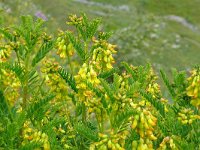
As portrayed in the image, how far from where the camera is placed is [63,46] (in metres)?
3.89

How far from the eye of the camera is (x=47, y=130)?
327 cm

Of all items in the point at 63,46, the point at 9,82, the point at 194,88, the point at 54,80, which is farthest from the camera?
the point at 9,82

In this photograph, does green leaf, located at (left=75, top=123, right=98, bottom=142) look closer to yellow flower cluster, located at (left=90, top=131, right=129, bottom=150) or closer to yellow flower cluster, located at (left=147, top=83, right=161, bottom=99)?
yellow flower cluster, located at (left=90, top=131, right=129, bottom=150)

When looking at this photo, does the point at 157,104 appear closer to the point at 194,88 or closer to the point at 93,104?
the point at 194,88

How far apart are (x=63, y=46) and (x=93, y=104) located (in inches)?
34.6

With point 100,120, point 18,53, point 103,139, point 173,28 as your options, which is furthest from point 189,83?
point 173,28

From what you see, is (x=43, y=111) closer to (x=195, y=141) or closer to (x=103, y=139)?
(x=103, y=139)

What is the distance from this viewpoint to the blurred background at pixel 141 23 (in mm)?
22984

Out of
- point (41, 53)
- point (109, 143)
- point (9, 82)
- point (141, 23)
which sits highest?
point (41, 53)

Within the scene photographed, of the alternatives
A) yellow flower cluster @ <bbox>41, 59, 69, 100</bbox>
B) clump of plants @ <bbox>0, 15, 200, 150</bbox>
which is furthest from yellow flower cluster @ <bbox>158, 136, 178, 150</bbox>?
yellow flower cluster @ <bbox>41, 59, 69, 100</bbox>

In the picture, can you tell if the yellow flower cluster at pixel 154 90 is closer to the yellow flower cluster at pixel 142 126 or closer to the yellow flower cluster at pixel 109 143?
the yellow flower cluster at pixel 142 126

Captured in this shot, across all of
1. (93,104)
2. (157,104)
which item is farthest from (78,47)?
(157,104)

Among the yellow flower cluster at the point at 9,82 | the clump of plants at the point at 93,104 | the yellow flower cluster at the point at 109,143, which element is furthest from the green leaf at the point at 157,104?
the yellow flower cluster at the point at 9,82

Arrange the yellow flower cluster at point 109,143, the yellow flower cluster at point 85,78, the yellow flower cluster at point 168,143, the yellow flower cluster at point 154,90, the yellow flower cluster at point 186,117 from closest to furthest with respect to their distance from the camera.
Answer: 1. the yellow flower cluster at point 109,143
2. the yellow flower cluster at point 168,143
3. the yellow flower cluster at point 186,117
4. the yellow flower cluster at point 85,78
5. the yellow flower cluster at point 154,90
